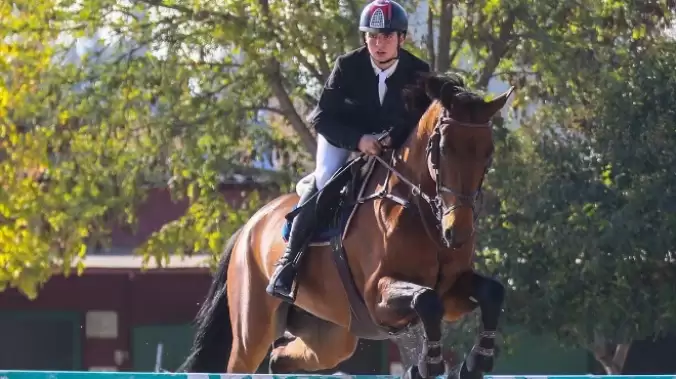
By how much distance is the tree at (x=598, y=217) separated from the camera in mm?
10805

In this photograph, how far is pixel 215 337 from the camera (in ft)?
25.5

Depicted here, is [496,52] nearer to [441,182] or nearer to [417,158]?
[417,158]

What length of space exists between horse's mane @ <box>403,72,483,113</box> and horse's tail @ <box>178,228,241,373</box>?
2114 millimetres

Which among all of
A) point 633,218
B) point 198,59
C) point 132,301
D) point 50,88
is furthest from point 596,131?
point 132,301

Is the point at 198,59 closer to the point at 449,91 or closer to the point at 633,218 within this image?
the point at 633,218

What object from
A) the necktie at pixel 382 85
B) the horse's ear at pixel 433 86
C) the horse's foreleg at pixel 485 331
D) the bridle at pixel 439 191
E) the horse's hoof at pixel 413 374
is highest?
the horse's ear at pixel 433 86

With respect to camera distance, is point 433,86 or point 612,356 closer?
point 433,86

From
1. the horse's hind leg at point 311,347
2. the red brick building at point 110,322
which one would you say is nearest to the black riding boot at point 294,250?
the horse's hind leg at point 311,347

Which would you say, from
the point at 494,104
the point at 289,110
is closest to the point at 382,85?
the point at 494,104

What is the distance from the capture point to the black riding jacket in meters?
6.21

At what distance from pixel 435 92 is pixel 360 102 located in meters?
0.70

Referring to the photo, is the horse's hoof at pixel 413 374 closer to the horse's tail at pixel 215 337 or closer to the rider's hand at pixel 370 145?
the rider's hand at pixel 370 145

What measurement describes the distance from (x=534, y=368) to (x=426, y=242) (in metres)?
10.2

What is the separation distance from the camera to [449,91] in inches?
220
